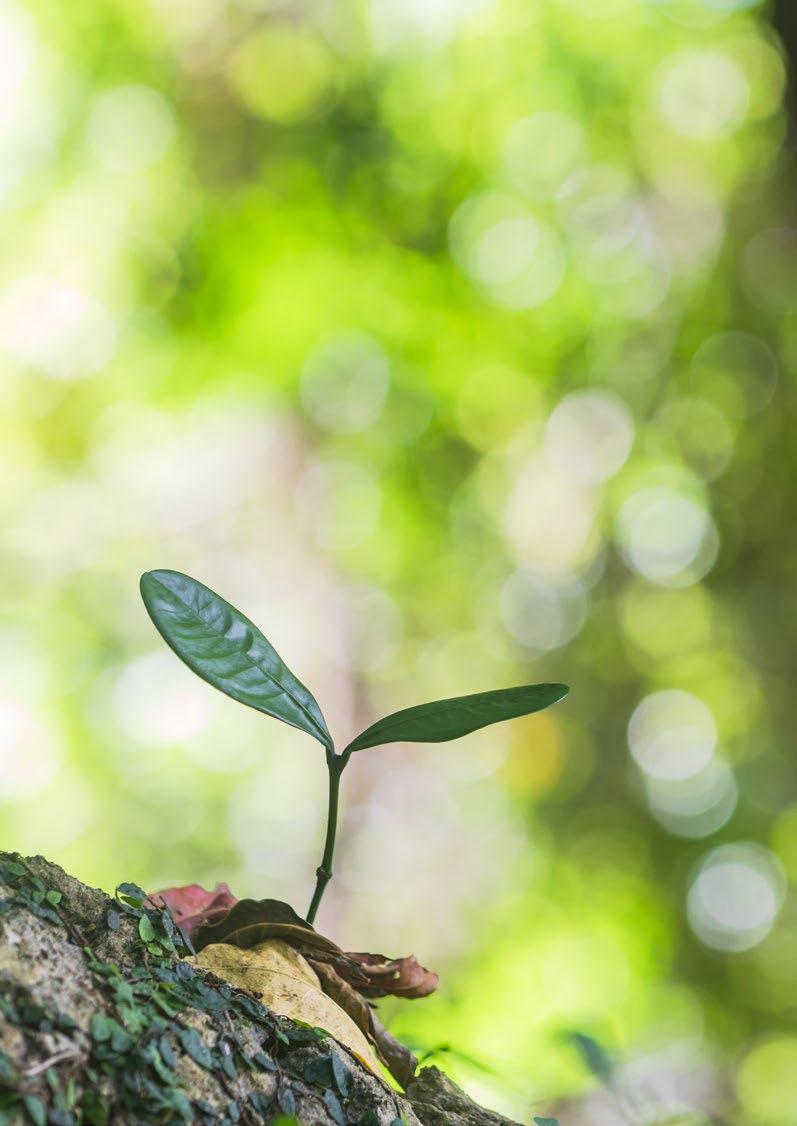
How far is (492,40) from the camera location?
3928 mm

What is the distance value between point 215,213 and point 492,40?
4.73 feet

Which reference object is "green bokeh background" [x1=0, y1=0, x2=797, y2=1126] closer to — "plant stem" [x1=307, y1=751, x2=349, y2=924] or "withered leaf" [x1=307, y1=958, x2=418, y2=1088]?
"withered leaf" [x1=307, y1=958, x2=418, y2=1088]

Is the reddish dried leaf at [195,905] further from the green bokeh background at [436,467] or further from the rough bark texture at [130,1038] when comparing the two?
the green bokeh background at [436,467]

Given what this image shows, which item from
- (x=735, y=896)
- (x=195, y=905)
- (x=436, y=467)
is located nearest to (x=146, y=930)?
(x=195, y=905)

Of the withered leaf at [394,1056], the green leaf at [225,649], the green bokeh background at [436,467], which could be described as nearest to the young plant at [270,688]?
the green leaf at [225,649]

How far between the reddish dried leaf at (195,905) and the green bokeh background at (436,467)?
259 cm

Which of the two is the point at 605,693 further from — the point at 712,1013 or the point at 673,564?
the point at 712,1013

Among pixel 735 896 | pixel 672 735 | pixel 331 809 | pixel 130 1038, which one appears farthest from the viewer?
pixel 672 735

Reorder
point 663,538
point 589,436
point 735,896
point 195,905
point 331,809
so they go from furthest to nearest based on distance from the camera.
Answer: point 589,436, point 663,538, point 735,896, point 195,905, point 331,809

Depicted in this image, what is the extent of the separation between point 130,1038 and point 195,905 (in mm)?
252

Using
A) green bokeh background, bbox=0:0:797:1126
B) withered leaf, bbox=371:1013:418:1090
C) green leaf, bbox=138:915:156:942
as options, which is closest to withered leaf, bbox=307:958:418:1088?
withered leaf, bbox=371:1013:418:1090

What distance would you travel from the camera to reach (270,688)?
494mm

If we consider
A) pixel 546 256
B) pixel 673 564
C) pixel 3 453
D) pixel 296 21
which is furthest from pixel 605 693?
pixel 296 21

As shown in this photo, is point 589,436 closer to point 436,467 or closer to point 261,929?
point 436,467
